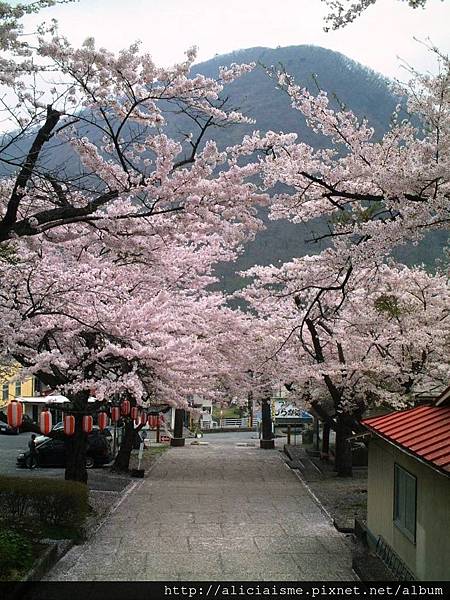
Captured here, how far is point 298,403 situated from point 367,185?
15.9 metres

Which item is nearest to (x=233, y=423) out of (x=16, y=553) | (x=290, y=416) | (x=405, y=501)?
(x=290, y=416)

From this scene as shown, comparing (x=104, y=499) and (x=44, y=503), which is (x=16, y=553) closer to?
(x=44, y=503)

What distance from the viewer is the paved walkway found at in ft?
31.5

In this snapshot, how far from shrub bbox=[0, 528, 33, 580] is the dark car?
1385 centimetres

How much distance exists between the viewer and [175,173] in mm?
8734

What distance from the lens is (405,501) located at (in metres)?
8.99

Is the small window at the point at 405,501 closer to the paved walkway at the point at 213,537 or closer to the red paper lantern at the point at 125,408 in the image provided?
the paved walkway at the point at 213,537

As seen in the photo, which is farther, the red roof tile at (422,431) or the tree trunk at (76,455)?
the tree trunk at (76,455)

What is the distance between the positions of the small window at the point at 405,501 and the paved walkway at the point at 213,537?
1175 mm

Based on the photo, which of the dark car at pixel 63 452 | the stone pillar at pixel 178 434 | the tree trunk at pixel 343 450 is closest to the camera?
the tree trunk at pixel 343 450

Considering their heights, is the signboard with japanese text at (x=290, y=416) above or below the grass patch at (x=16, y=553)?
below

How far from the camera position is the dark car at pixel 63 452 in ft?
75.8

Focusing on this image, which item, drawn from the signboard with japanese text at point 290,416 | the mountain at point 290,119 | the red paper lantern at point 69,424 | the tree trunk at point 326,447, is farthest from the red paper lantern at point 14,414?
the signboard with japanese text at point 290,416

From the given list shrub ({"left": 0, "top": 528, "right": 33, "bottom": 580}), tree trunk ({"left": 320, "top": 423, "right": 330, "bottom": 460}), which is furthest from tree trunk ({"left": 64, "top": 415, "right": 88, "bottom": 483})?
tree trunk ({"left": 320, "top": 423, "right": 330, "bottom": 460})
